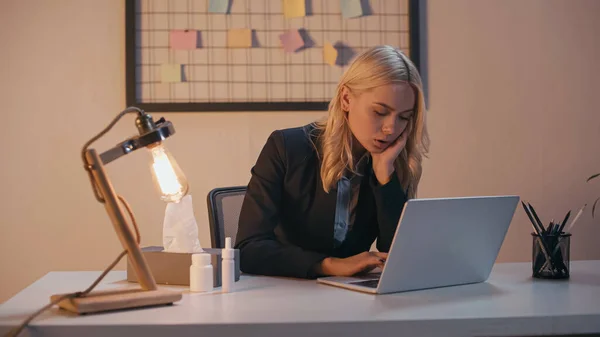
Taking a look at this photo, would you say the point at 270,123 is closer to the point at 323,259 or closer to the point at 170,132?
the point at 323,259

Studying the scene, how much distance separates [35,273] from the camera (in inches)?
116

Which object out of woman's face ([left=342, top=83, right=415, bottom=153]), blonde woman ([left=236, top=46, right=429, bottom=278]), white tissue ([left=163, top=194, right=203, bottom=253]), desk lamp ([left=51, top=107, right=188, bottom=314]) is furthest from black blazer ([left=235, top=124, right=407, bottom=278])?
desk lamp ([left=51, top=107, right=188, bottom=314])

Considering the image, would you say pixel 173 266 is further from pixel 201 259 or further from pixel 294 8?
pixel 294 8

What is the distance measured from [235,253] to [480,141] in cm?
184

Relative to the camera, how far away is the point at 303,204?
1947 mm

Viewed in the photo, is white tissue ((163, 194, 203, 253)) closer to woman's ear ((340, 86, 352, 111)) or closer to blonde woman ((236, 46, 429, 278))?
blonde woman ((236, 46, 429, 278))

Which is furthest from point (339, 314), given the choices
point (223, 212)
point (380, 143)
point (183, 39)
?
point (183, 39)

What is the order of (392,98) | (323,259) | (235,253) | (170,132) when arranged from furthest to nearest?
(392,98) → (323,259) → (235,253) → (170,132)

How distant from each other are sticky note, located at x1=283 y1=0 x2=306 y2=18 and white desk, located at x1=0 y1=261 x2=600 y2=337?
1725 millimetres

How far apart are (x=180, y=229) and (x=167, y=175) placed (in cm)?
19

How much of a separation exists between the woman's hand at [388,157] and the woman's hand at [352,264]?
33 cm

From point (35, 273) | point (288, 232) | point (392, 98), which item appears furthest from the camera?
point (35, 273)

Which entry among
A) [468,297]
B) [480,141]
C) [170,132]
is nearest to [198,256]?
[170,132]

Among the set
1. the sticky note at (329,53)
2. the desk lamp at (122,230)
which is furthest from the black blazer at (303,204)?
the sticky note at (329,53)
